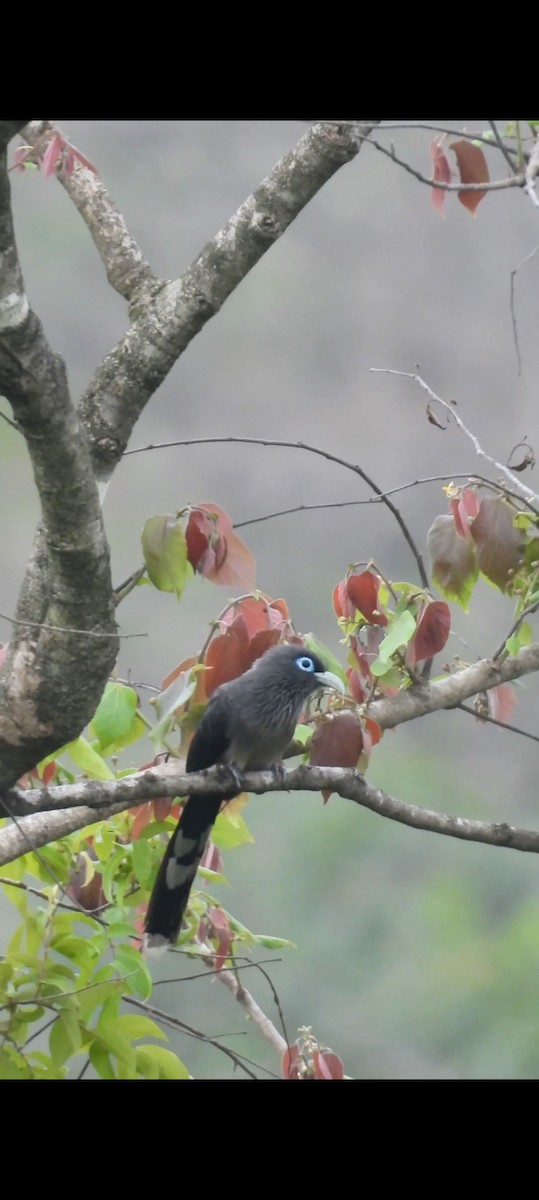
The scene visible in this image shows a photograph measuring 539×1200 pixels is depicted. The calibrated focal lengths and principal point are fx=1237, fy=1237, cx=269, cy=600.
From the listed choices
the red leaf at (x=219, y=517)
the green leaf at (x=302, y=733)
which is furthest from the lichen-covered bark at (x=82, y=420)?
the green leaf at (x=302, y=733)

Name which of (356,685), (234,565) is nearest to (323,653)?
(356,685)

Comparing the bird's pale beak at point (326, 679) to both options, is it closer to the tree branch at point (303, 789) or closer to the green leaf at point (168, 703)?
the tree branch at point (303, 789)

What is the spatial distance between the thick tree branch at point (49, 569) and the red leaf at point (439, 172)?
3.98 ft

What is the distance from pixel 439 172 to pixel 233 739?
5.21 ft

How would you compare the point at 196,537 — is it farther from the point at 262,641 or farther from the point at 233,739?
the point at 233,739

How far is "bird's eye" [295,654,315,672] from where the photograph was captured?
A: 11.9ft

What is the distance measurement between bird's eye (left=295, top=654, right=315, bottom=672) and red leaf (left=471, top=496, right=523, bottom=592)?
1.02 meters

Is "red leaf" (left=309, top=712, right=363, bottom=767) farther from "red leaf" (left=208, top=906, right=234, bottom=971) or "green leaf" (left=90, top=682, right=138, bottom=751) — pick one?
"red leaf" (left=208, top=906, right=234, bottom=971)

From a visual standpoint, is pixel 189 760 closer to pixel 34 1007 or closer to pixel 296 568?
pixel 34 1007

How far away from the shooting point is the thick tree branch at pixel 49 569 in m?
1.80

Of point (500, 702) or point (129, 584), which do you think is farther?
point (500, 702)

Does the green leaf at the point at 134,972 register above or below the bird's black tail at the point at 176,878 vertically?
below

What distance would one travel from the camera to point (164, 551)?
2.49m
